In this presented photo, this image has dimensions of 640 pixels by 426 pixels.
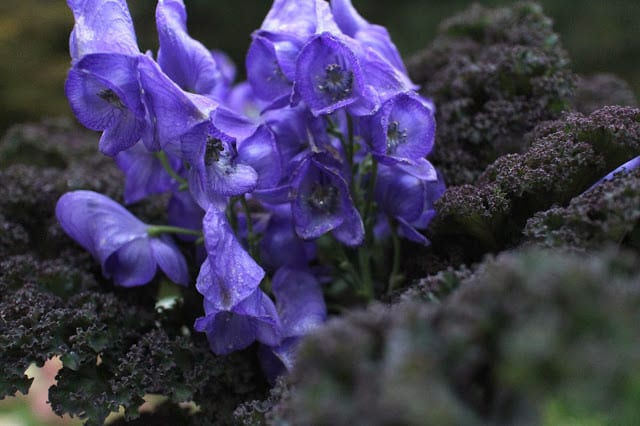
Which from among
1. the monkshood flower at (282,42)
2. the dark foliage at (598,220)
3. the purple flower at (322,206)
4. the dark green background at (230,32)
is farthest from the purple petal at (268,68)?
the dark green background at (230,32)

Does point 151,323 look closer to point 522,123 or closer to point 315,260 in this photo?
point 315,260

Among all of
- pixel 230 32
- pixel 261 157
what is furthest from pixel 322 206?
pixel 230 32

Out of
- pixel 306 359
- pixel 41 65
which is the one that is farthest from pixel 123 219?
pixel 41 65

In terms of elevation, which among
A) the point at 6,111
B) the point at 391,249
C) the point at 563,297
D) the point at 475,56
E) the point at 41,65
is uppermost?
the point at 563,297

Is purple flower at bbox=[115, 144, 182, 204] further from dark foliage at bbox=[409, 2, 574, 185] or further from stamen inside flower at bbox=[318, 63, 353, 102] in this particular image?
dark foliage at bbox=[409, 2, 574, 185]

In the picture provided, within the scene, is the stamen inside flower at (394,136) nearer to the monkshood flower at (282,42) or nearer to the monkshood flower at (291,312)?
the monkshood flower at (282,42)
